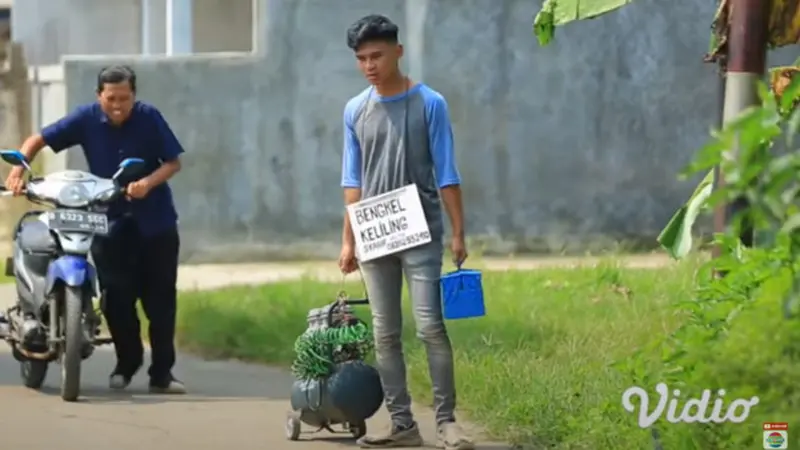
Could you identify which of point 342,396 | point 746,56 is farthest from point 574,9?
point 342,396

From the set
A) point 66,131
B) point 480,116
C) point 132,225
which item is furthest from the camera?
point 480,116

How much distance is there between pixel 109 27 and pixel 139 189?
11238 millimetres

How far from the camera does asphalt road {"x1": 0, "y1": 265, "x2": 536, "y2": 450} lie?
28.1ft

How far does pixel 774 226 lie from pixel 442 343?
11.1 feet

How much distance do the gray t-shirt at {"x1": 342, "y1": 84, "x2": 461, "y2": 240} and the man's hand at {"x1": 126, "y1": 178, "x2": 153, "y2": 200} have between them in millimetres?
1967

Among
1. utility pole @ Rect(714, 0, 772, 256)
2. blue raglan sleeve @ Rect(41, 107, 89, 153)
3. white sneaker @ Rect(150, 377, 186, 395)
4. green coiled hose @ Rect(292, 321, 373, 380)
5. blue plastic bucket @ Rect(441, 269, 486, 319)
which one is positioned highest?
utility pole @ Rect(714, 0, 772, 256)

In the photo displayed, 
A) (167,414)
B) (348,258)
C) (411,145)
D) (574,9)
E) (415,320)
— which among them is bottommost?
(167,414)

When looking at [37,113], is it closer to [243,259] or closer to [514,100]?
[243,259]

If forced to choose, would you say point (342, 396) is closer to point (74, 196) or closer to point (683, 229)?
point (683, 229)

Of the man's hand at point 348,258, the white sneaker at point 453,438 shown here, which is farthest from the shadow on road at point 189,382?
the white sneaker at point 453,438

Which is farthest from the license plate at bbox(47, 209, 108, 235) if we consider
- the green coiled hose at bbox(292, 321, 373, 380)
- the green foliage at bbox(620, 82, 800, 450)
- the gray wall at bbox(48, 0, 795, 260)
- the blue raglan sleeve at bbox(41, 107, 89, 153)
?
the gray wall at bbox(48, 0, 795, 260)

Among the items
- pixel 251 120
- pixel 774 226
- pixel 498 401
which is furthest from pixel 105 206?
pixel 251 120

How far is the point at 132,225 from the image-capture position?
10.2 metres

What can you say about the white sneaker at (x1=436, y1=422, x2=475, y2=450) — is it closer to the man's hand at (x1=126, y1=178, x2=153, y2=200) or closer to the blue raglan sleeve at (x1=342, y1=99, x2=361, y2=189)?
the blue raglan sleeve at (x1=342, y1=99, x2=361, y2=189)
